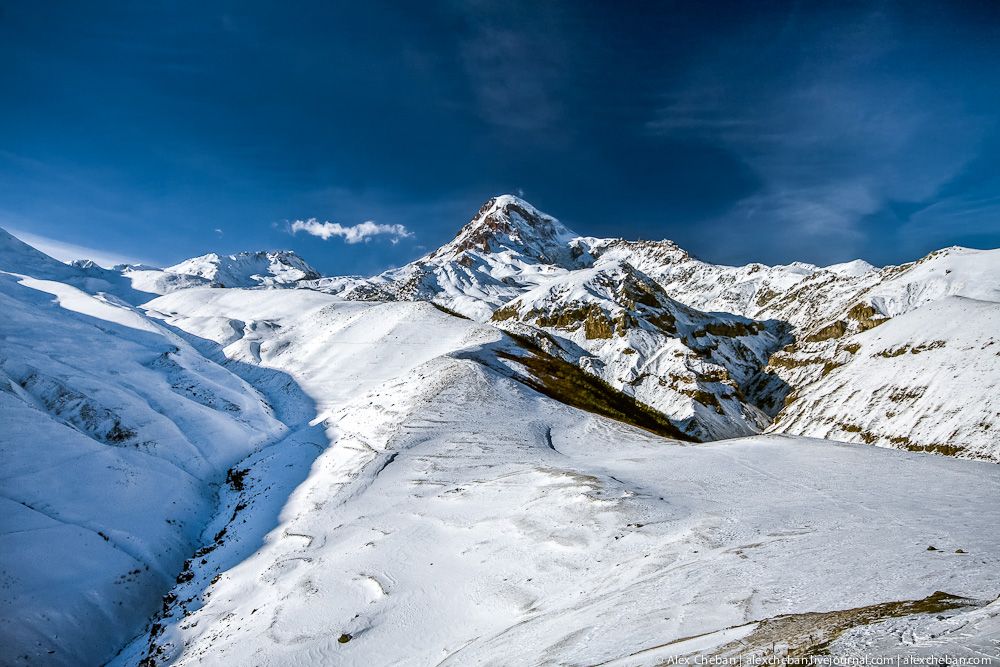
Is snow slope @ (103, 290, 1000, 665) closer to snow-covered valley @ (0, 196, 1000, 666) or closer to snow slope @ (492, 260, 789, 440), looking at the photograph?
snow-covered valley @ (0, 196, 1000, 666)

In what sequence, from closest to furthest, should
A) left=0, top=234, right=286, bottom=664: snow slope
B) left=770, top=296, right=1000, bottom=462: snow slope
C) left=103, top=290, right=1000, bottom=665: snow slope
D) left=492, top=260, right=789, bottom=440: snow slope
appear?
left=103, top=290, right=1000, bottom=665: snow slope < left=0, top=234, right=286, bottom=664: snow slope < left=770, top=296, right=1000, bottom=462: snow slope < left=492, top=260, right=789, bottom=440: snow slope

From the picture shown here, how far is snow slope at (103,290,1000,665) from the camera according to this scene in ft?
33.6

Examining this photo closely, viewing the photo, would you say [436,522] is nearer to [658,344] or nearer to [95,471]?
[95,471]

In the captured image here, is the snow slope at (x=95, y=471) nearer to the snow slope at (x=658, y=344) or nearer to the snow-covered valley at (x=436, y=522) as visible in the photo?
the snow-covered valley at (x=436, y=522)

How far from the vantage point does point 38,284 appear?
80.8 meters

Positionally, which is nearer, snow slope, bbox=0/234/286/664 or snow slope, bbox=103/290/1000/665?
snow slope, bbox=103/290/1000/665

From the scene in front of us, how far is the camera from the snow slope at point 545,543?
403 inches

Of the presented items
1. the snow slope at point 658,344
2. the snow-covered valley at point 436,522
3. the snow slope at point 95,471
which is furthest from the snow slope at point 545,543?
the snow slope at point 658,344

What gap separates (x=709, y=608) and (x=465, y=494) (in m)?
14.7

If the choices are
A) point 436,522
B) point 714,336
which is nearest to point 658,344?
point 714,336

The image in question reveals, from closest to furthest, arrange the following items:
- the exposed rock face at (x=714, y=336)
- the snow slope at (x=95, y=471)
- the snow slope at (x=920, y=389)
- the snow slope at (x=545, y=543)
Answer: the snow slope at (x=545, y=543), the snow slope at (x=95, y=471), the snow slope at (x=920, y=389), the exposed rock face at (x=714, y=336)

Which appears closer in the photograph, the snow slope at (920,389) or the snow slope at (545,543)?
the snow slope at (545,543)

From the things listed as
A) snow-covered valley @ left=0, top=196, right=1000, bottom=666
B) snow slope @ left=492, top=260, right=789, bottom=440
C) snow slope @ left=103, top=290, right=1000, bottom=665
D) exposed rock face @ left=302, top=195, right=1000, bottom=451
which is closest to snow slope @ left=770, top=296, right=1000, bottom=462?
exposed rock face @ left=302, top=195, right=1000, bottom=451

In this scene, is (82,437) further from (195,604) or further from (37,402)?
(195,604)
